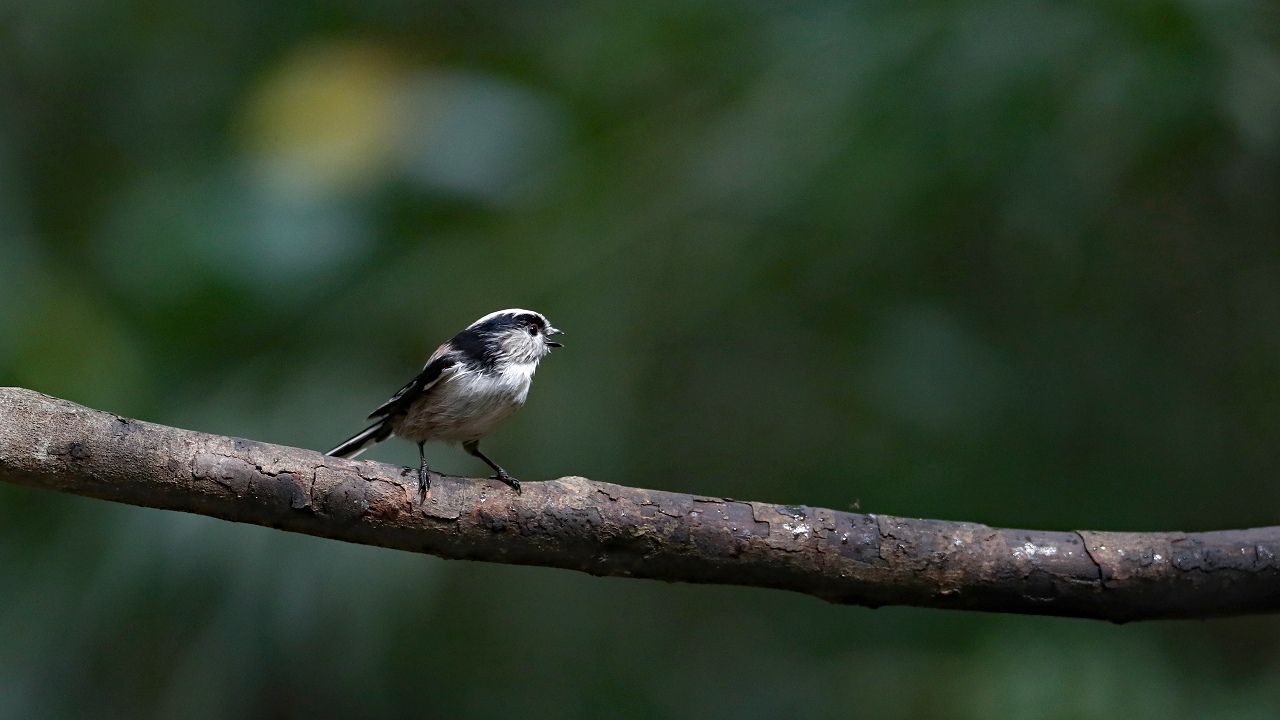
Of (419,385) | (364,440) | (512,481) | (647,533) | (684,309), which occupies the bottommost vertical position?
(647,533)

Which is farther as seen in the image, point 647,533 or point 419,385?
point 419,385

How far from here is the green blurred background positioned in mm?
4289

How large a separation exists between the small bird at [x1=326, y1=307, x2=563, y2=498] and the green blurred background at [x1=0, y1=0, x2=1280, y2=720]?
2.96ft

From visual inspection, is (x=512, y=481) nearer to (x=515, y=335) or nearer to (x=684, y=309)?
(x=515, y=335)

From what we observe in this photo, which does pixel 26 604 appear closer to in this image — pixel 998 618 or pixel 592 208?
pixel 592 208

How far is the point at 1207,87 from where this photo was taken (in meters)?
4.14

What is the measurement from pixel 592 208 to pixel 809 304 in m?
1.42

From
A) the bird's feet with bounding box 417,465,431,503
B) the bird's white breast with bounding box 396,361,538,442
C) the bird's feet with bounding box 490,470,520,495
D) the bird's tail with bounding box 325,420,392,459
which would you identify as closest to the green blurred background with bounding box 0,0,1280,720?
the bird's tail with bounding box 325,420,392,459

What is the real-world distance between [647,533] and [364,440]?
4.10 feet

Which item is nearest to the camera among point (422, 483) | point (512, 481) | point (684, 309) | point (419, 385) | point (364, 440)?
point (422, 483)

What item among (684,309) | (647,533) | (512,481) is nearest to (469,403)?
(512,481)

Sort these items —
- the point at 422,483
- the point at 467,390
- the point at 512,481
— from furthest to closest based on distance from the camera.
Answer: the point at 467,390
the point at 512,481
the point at 422,483

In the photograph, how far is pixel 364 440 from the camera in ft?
10.9

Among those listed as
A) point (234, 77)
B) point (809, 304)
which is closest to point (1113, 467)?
point (809, 304)
